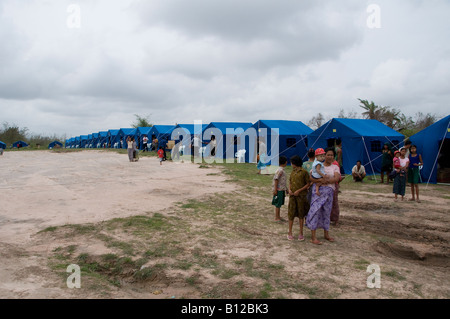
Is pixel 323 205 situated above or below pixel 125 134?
below

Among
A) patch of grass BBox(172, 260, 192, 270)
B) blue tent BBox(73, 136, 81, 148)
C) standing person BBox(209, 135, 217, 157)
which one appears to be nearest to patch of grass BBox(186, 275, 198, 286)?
patch of grass BBox(172, 260, 192, 270)

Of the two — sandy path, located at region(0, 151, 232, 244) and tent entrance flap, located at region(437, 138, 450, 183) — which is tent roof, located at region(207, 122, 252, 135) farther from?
tent entrance flap, located at region(437, 138, 450, 183)

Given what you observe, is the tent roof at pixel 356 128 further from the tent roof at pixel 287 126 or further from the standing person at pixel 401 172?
the standing person at pixel 401 172

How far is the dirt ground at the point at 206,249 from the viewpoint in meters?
3.52

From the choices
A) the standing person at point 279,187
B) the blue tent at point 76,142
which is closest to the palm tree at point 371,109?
the standing person at point 279,187

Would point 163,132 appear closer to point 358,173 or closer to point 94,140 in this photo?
point 358,173

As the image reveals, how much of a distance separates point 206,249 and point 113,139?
38.1 m

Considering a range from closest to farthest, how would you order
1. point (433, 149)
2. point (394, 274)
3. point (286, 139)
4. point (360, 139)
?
1. point (394, 274)
2. point (433, 149)
3. point (360, 139)
4. point (286, 139)

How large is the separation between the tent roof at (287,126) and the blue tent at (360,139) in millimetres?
3307

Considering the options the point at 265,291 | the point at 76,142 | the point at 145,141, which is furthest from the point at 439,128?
the point at 76,142

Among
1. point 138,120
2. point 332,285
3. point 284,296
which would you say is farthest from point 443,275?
point 138,120

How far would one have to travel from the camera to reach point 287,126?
66.8 ft
